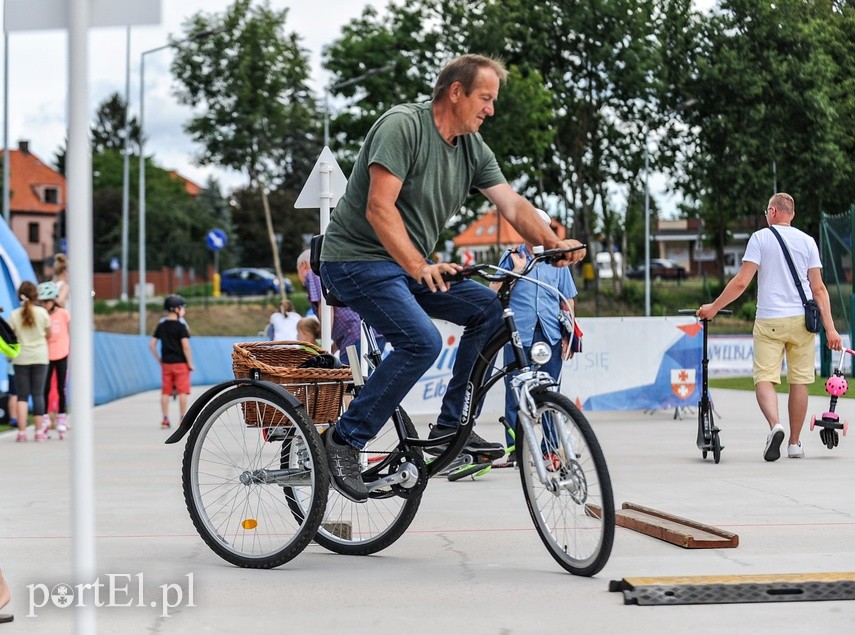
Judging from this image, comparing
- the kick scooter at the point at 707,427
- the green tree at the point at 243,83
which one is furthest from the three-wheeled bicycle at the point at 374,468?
the green tree at the point at 243,83

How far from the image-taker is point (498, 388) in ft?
50.4

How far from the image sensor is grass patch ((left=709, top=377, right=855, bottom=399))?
1927cm

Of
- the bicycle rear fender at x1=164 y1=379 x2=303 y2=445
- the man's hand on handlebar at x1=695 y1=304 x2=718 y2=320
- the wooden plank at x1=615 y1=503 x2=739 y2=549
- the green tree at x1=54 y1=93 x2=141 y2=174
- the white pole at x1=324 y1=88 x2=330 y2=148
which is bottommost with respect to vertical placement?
the wooden plank at x1=615 y1=503 x2=739 y2=549

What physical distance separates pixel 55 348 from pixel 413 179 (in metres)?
9.84

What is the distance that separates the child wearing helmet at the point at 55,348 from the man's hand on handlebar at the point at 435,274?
32.2ft

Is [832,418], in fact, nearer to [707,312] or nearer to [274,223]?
[707,312]

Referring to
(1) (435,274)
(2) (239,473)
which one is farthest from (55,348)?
(1) (435,274)

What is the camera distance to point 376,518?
6270 millimetres

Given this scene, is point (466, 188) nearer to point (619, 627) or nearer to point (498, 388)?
point (619, 627)

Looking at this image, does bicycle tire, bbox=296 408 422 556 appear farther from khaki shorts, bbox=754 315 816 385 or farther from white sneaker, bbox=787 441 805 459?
white sneaker, bbox=787 441 805 459

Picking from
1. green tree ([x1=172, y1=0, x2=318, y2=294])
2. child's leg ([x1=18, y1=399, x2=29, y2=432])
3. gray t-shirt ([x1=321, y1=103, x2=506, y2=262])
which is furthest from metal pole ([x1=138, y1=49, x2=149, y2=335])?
gray t-shirt ([x1=321, y1=103, x2=506, y2=262])

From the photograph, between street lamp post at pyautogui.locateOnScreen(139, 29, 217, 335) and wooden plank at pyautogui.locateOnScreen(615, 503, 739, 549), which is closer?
wooden plank at pyautogui.locateOnScreen(615, 503, 739, 549)

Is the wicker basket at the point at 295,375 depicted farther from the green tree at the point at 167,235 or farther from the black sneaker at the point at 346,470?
the green tree at the point at 167,235

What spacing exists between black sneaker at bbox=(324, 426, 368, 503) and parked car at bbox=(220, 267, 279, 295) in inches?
2426
